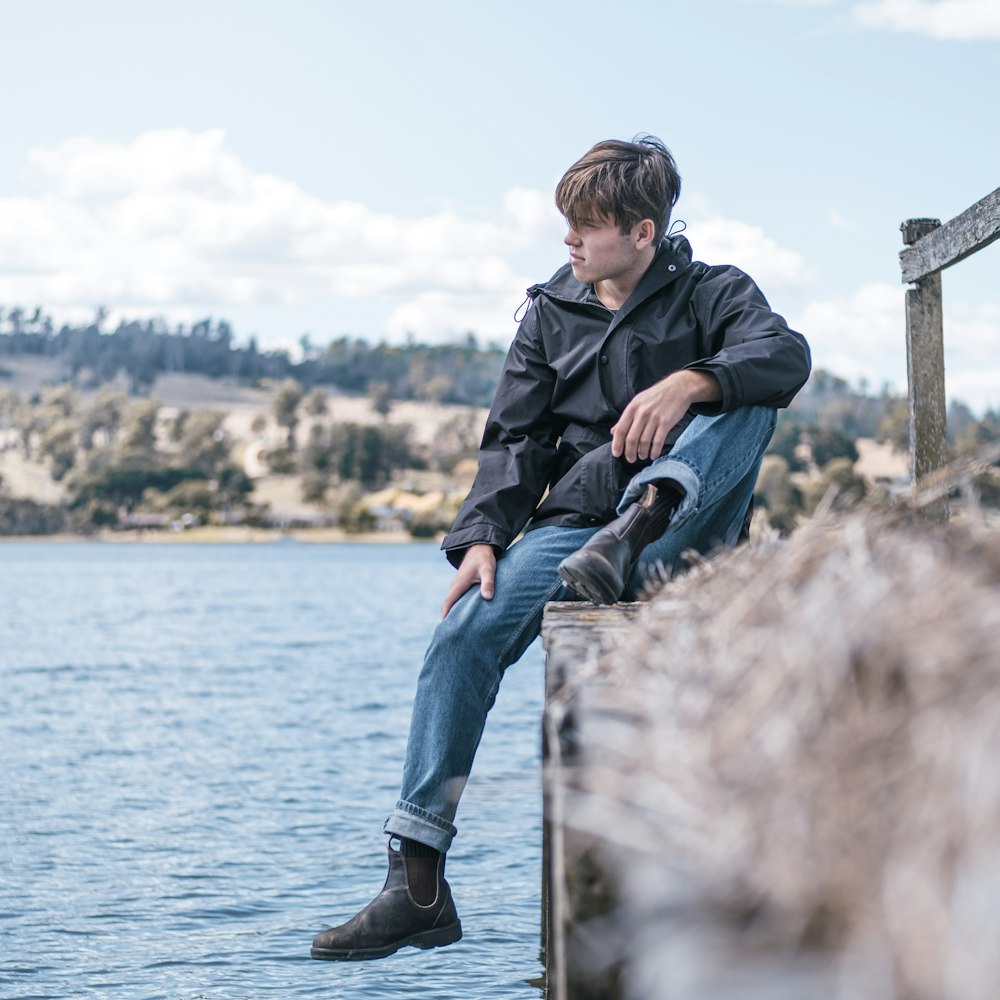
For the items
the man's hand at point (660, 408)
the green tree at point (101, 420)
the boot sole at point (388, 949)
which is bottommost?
the boot sole at point (388, 949)

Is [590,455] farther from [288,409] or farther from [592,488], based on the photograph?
[288,409]

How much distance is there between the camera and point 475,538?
4309 millimetres

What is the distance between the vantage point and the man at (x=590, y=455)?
381cm

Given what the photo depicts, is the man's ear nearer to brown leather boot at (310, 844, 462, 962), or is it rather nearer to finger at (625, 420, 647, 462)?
Result: finger at (625, 420, 647, 462)

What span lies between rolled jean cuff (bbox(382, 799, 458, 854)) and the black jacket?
0.85 metres

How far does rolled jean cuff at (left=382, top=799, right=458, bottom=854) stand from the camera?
3756 millimetres

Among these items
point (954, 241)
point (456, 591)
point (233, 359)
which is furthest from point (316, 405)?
point (456, 591)

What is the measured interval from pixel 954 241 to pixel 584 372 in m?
1.94

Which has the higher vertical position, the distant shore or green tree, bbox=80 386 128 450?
green tree, bbox=80 386 128 450

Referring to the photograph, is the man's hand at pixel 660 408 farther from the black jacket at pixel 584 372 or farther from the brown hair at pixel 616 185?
the brown hair at pixel 616 185

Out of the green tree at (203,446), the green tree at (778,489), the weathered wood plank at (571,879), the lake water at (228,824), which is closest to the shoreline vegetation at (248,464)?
the green tree at (203,446)

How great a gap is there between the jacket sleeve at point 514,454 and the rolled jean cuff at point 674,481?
0.58 m

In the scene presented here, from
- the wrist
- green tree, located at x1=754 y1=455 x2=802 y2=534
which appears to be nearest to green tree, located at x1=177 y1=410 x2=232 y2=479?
green tree, located at x1=754 y1=455 x2=802 y2=534

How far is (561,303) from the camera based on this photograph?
4.80m
